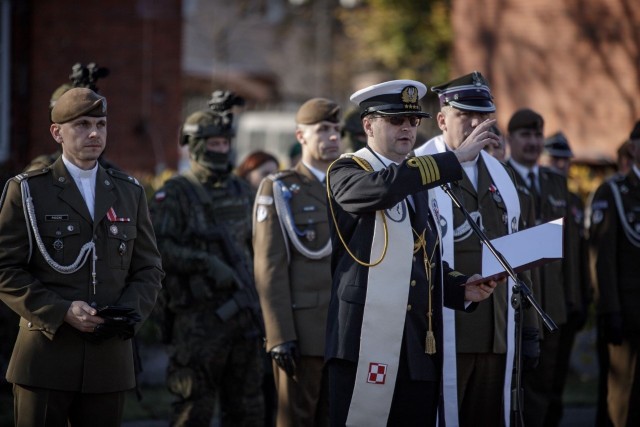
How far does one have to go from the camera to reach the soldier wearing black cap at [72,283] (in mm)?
5129

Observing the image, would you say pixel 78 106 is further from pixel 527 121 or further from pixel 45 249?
pixel 527 121

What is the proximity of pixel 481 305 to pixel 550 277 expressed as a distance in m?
1.98

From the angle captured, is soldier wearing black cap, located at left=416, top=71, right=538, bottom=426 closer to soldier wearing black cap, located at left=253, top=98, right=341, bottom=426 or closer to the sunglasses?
the sunglasses

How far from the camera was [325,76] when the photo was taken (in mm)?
39875

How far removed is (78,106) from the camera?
5.34 m

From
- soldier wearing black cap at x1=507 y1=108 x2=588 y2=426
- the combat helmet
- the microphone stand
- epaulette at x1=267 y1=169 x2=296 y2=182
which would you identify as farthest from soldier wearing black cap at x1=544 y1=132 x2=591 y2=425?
the microphone stand

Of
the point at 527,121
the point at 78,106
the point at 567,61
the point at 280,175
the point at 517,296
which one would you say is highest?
the point at 567,61

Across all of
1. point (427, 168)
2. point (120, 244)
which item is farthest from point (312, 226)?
point (427, 168)

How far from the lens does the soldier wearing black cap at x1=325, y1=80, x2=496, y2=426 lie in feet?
16.4

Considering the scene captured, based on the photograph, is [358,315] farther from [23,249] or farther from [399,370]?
[23,249]

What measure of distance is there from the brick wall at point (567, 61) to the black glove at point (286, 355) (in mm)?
11038

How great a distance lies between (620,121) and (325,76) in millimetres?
23827

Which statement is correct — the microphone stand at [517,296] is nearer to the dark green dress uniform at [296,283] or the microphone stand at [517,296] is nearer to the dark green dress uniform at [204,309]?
the dark green dress uniform at [296,283]

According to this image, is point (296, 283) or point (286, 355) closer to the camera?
point (286, 355)
